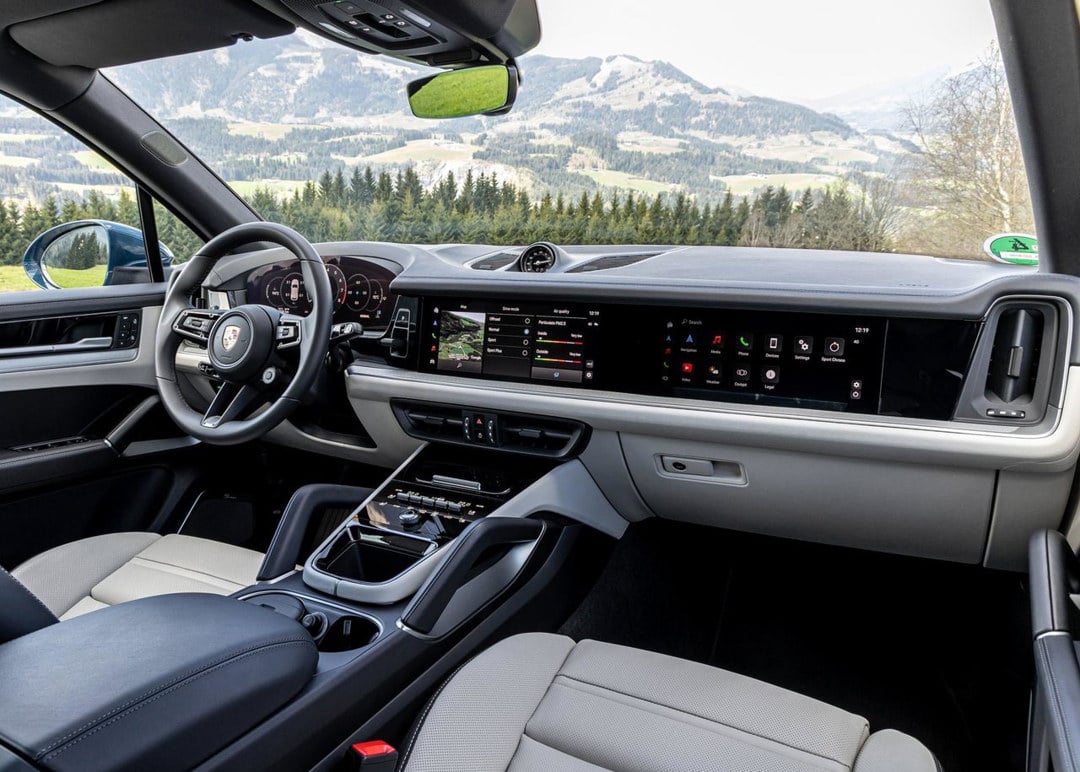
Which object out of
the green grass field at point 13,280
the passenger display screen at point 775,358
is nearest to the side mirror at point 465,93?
the passenger display screen at point 775,358

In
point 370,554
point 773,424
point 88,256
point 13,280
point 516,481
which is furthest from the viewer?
point 88,256

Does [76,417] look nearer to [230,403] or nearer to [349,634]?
[230,403]

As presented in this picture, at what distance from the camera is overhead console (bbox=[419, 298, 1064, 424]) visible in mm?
1690

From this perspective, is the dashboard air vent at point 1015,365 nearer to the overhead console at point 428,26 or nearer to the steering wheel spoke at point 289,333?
the overhead console at point 428,26

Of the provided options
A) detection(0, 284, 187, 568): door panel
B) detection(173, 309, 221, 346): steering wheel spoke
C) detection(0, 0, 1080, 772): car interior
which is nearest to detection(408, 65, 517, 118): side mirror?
detection(0, 0, 1080, 772): car interior

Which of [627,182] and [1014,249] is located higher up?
[627,182]

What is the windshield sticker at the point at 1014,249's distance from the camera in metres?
1.86

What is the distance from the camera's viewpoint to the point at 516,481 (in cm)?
217

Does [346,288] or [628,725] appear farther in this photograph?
[346,288]

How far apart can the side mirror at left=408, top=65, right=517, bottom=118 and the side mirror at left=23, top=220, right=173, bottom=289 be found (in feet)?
4.37

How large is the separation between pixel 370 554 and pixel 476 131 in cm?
133

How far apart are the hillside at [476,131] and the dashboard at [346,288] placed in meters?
0.33

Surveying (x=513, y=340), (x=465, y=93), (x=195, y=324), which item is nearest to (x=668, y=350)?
(x=513, y=340)

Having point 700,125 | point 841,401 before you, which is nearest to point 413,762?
point 841,401
